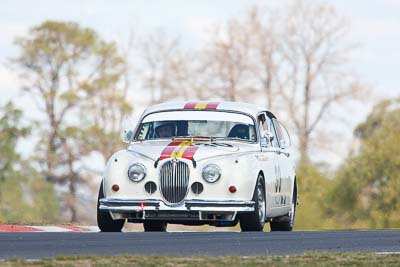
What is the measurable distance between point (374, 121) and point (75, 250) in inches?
1902

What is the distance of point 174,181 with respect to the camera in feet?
57.7

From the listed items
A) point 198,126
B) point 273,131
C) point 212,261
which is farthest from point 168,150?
point 212,261

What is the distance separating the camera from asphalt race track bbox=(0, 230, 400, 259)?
1297 centimetres

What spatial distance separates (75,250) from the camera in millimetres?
13102

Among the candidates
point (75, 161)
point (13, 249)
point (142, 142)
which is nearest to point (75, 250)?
point (13, 249)

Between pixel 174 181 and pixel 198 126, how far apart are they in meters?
1.67

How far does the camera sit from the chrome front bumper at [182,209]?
17562 mm

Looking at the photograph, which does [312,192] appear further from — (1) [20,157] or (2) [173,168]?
(2) [173,168]

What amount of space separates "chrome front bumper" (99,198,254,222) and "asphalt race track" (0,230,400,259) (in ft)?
3.60

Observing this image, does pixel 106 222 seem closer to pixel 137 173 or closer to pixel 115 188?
pixel 115 188

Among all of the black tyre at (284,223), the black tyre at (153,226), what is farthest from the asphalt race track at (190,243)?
the black tyre at (284,223)

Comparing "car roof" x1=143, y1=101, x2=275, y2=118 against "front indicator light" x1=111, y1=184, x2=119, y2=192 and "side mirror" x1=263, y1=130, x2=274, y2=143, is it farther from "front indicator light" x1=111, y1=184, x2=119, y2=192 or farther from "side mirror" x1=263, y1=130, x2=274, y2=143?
"front indicator light" x1=111, y1=184, x2=119, y2=192

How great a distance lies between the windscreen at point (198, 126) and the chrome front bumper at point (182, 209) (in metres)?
1.49

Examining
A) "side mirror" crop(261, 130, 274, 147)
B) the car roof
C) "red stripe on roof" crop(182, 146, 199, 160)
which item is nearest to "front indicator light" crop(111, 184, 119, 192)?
"red stripe on roof" crop(182, 146, 199, 160)
